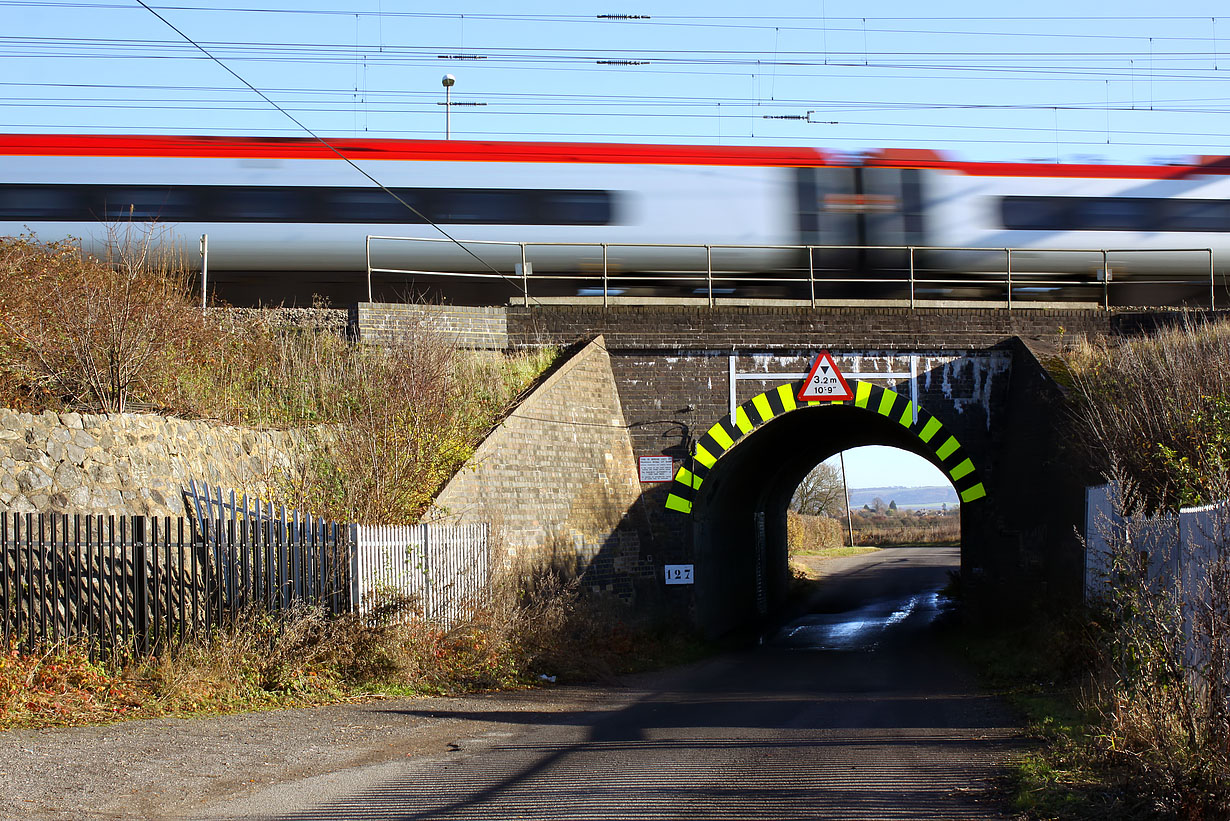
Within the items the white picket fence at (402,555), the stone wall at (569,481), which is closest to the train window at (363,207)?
the stone wall at (569,481)

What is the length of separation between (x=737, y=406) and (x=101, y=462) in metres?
10.0

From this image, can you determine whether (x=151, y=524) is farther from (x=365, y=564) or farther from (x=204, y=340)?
(x=204, y=340)

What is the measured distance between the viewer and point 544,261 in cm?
2020

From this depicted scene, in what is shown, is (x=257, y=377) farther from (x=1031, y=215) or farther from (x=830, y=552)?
(x=830, y=552)

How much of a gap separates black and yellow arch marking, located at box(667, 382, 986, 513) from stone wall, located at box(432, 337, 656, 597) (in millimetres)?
968

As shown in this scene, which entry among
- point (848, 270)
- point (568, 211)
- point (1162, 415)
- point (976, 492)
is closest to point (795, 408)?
point (976, 492)

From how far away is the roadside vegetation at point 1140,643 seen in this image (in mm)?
6059

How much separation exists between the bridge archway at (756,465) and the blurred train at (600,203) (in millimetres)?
3155

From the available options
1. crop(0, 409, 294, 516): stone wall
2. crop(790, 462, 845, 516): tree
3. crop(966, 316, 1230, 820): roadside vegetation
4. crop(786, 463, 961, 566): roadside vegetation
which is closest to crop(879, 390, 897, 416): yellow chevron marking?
crop(966, 316, 1230, 820): roadside vegetation

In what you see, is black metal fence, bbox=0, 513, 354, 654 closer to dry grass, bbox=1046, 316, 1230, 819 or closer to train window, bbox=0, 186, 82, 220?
dry grass, bbox=1046, 316, 1230, 819

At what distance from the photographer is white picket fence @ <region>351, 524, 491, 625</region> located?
38.3 feet

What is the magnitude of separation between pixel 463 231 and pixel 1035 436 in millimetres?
10684

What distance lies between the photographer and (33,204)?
1959 centimetres

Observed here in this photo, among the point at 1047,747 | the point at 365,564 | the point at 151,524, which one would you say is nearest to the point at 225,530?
the point at 151,524
